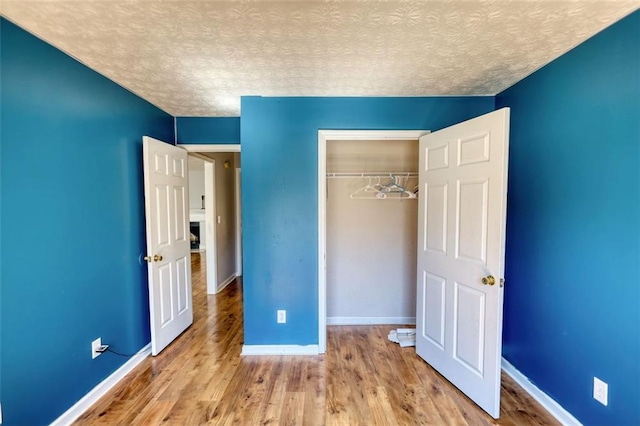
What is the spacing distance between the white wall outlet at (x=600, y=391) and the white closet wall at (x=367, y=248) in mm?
1762

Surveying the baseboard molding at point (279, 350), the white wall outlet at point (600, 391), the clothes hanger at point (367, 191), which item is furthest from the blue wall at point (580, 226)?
the baseboard molding at point (279, 350)

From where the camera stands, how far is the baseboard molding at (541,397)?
5.64 feet

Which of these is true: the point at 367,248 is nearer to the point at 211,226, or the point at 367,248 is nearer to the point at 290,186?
the point at 290,186

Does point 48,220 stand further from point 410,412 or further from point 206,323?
point 410,412

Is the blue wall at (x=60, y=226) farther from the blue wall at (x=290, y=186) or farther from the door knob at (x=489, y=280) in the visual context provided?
the door knob at (x=489, y=280)

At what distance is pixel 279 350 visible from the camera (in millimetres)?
2551

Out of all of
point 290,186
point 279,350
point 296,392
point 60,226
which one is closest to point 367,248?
point 290,186

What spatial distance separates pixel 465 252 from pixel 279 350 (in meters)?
1.85

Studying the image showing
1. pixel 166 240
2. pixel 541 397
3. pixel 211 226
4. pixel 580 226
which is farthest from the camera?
A: pixel 211 226

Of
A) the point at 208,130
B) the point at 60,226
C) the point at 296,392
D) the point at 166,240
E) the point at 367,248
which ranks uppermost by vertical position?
the point at 208,130

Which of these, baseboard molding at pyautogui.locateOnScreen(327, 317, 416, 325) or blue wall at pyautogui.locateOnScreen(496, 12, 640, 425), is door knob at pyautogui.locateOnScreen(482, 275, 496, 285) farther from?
baseboard molding at pyautogui.locateOnScreen(327, 317, 416, 325)

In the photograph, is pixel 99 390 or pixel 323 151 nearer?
pixel 99 390

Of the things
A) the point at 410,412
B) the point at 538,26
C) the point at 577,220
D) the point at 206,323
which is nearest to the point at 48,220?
the point at 206,323

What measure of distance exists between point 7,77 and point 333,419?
269 centimetres
